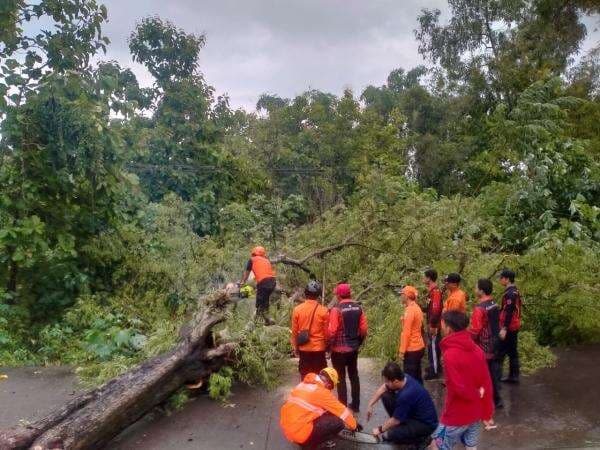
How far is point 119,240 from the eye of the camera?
10297 millimetres

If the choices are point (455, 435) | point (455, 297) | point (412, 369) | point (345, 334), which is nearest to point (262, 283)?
point (345, 334)

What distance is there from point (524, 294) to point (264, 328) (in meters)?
3.64

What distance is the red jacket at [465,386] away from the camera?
4000mm

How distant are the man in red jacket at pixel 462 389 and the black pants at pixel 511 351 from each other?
6.00 ft

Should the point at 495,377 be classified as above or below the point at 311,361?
below

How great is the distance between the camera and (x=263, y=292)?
314 inches

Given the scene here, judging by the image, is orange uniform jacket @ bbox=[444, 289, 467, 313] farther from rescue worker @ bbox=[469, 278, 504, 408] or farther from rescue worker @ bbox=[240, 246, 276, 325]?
rescue worker @ bbox=[240, 246, 276, 325]

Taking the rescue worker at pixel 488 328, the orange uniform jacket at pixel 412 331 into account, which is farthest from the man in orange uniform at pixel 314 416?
the rescue worker at pixel 488 328

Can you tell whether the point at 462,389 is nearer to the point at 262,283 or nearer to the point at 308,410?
the point at 308,410

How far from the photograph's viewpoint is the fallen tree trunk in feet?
→ 15.1

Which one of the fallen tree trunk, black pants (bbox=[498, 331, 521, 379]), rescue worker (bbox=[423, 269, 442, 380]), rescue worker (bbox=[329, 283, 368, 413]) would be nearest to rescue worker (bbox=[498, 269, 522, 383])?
black pants (bbox=[498, 331, 521, 379])

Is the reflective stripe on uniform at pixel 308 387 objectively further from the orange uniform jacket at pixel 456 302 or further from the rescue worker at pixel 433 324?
the rescue worker at pixel 433 324

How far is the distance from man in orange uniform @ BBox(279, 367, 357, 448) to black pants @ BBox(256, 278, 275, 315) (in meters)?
3.48

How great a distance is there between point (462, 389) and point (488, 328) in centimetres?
162
